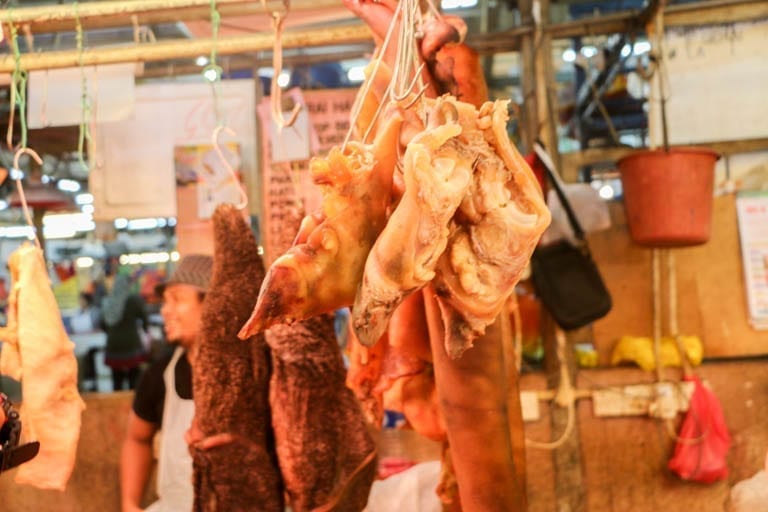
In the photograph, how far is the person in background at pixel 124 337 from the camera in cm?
662

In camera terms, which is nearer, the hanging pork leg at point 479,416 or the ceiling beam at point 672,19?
the hanging pork leg at point 479,416

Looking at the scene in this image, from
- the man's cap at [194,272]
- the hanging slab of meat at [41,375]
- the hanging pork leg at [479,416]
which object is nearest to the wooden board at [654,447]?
the man's cap at [194,272]

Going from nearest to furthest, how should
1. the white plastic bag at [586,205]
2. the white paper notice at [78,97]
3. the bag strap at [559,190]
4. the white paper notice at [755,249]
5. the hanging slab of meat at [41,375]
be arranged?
the hanging slab of meat at [41,375], the white paper notice at [78,97], the bag strap at [559,190], the white plastic bag at [586,205], the white paper notice at [755,249]

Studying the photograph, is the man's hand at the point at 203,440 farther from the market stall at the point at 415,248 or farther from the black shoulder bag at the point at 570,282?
the black shoulder bag at the point at 570,282

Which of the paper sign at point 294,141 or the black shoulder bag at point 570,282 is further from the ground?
the paper sign at point 294,141

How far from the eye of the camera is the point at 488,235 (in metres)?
1.38

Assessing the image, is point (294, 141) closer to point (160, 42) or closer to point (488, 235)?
point (160, 42)

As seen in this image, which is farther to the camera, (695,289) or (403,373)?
(695,289)

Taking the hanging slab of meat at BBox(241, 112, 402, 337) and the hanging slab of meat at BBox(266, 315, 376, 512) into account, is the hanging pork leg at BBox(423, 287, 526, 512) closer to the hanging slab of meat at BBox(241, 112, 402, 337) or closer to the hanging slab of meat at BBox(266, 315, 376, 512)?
the hanging slab of meat at BBox(241, 112, 402, 337)

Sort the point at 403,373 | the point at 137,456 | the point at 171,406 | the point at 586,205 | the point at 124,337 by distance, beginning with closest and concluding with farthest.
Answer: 1. the point at 403,373
2. the point at 171,406
3. the point at 137,456
4. the point at 586,205
5. the point at 124,337

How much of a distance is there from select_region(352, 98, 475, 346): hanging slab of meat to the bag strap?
8.20 feet

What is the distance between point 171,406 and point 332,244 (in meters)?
2.40

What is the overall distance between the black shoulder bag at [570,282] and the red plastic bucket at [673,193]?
30cm

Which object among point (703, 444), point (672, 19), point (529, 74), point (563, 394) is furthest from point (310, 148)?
point (703, 444)
